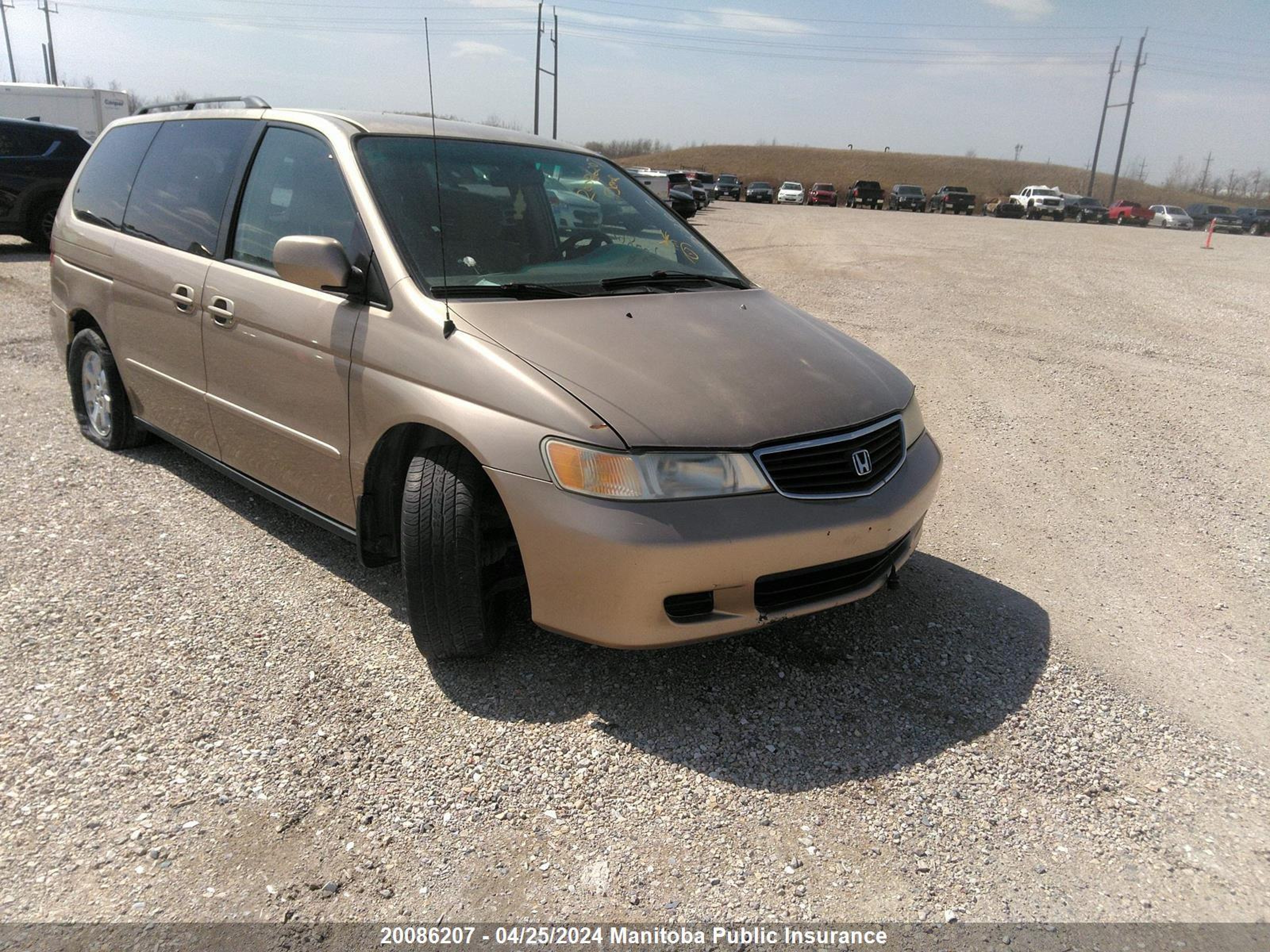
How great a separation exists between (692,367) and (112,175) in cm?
393

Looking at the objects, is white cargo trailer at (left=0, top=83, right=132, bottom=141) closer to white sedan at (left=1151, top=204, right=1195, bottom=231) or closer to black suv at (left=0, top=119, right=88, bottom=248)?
black suv at (left=0, top=119, right=88, bottom=248)

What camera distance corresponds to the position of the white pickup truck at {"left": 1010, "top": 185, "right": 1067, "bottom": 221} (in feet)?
162

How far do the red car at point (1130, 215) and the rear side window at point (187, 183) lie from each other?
54.1m

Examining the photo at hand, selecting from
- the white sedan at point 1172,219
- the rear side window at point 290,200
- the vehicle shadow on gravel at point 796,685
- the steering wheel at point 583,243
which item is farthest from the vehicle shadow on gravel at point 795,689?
the white sedan at point 1172,219

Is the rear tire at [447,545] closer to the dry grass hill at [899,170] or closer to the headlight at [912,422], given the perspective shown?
the headlight at [912,422]

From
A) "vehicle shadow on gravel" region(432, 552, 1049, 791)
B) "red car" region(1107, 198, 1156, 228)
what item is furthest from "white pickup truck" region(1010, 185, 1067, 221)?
"vehicle shadow on gravel" region(432, 552, 1049, 791)

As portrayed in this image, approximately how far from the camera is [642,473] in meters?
2.55

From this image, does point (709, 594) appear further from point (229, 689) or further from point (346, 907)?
point (229, 689)

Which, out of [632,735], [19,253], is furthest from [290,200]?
[19,253]

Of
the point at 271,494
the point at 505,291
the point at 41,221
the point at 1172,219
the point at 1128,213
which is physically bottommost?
the point at 271,494

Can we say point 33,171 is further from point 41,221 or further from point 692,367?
point 692,367

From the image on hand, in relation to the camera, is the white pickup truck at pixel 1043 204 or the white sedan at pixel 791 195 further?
the white sedan at pixel 791 195

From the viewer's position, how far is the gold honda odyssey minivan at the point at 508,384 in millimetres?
2604

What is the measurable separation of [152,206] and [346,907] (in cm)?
374
